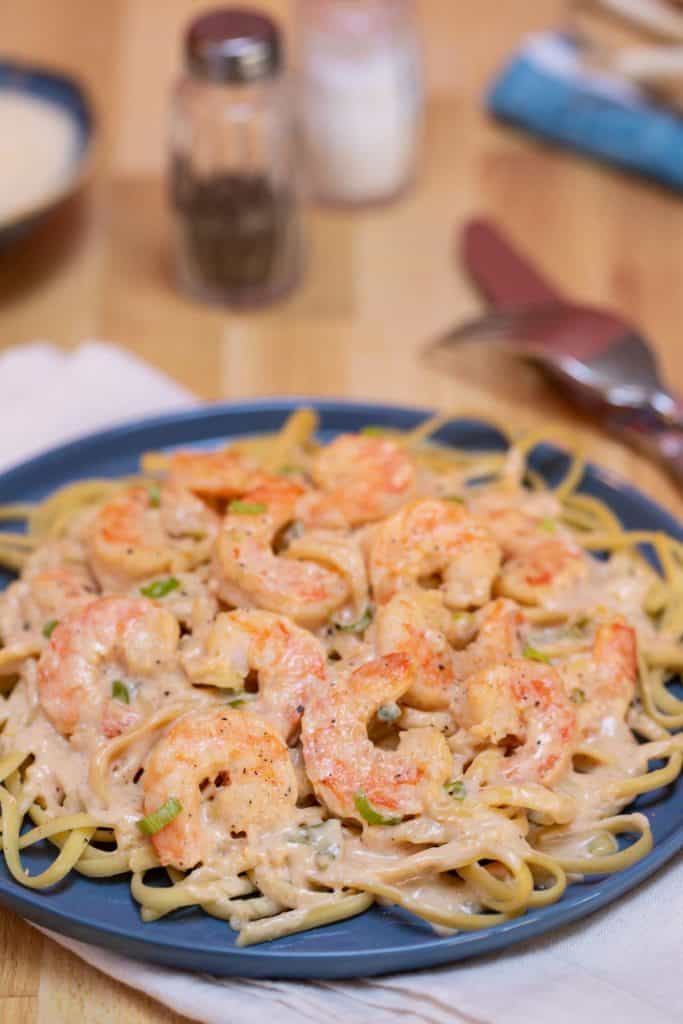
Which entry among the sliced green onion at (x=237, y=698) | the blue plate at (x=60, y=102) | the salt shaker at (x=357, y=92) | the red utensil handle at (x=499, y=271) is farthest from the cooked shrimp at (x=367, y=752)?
the salt shaker at (x=357, y=92)

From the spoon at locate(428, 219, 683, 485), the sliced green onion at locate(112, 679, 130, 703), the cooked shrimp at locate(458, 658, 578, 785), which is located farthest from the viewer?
the spoon at locate(428, 219, 683, 485)

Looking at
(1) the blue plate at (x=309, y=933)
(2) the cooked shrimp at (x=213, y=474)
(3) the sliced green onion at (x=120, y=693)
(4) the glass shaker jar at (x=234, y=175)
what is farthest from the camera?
(4) the glass shaker jar at (x=234, y=175)

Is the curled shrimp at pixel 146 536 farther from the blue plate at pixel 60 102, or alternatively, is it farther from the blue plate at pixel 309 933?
the blue plate at pixel 60 102

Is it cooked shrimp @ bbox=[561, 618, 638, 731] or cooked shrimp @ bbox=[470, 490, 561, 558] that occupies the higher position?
cooked shrimp @ bbox=[470, 490, 561, 558]

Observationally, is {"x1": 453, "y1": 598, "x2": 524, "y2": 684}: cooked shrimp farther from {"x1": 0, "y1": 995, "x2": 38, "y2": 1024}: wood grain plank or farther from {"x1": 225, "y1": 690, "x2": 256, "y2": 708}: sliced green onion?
{"x1": 0, "y1": 995, "x2": 38, "y2": 1024}: wood grain plank

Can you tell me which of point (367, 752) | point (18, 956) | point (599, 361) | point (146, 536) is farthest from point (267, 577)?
point (599, 361)

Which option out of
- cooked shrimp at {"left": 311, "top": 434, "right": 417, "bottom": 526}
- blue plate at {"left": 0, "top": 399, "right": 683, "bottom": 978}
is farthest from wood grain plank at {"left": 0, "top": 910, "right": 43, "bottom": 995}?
cooked shrimp at {"left": 311, "top": 434, "right": 417, "bottom": 526}
